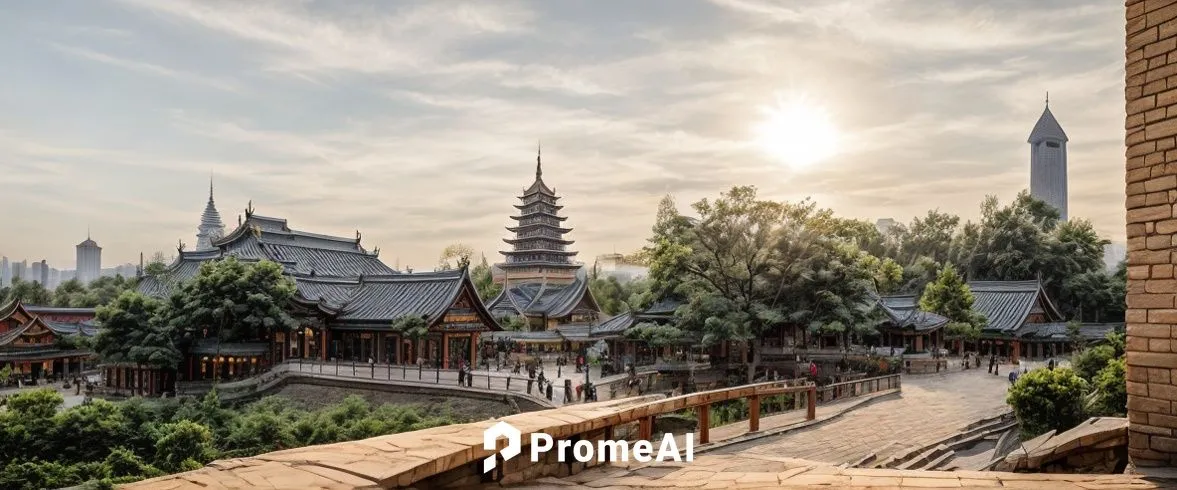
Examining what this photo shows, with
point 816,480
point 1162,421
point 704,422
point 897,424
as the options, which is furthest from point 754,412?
point 897,424

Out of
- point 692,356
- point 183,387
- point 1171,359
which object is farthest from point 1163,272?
point 183,387

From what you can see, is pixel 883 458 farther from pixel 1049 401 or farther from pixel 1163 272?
pixel 1163 272

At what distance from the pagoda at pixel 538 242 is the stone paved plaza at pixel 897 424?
4981 centimetres

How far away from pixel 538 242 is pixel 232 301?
152ft

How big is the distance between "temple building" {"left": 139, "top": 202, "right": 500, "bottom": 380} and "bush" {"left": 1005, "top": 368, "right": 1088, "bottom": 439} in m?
26.9

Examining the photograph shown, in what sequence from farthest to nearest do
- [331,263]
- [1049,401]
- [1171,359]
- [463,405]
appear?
[331,263] → [463,405] → [1049,401] → [1171,359]

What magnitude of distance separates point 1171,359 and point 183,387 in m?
38.0

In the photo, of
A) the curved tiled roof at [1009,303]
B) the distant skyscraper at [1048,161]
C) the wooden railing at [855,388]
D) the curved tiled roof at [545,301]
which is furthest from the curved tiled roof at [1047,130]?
the wooden railing at [855,388]

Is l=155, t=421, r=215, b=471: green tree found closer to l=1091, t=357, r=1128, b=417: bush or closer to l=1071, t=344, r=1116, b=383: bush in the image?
l=1091, t=357, r=1128, b=417: bush

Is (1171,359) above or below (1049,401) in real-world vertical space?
above

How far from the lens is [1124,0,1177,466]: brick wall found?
7.06m

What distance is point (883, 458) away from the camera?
14.0m

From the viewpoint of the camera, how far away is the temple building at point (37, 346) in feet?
146

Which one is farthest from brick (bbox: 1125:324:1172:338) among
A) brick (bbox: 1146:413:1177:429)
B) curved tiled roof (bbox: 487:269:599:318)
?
curved tiled roof (bbox: 487:269:599:318)
